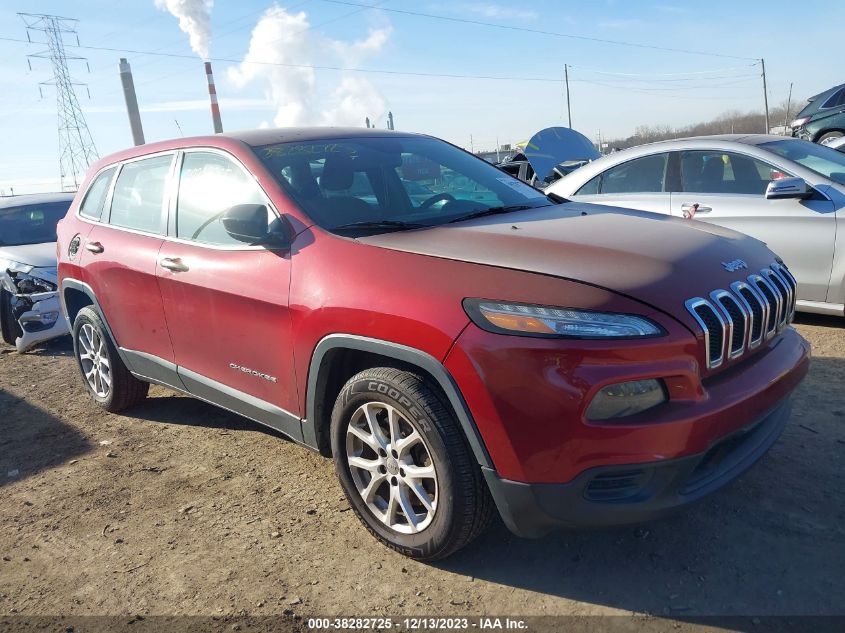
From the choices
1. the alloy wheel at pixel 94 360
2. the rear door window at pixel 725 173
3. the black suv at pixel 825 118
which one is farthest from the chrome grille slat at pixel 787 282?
the black suv at pixel 825 118

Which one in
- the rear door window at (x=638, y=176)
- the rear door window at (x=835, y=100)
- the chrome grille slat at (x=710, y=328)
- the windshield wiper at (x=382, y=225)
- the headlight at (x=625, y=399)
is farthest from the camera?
the rear door window at (x=835, y=100)

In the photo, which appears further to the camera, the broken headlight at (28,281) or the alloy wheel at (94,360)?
the broken headlight at (28,281)

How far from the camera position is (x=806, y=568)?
2.51 m

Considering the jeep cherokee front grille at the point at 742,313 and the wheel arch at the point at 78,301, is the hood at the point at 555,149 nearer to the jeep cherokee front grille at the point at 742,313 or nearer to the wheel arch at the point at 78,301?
the wheel arch at the point at 78,301

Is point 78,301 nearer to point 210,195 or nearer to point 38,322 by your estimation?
point 210,195

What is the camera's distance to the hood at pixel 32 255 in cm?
714

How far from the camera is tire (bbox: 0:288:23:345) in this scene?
7040 millimetres

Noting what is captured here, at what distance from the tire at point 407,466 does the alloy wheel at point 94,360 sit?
8.32 feet

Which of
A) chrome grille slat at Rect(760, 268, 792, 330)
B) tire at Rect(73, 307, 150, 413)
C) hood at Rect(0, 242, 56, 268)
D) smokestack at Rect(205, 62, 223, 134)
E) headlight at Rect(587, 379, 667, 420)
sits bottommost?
tire at Rect(73, 307, 150, 413)

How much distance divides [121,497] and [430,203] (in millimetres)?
2227

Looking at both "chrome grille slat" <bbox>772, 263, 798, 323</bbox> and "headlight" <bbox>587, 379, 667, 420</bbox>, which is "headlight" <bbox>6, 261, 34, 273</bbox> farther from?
"chrome grille slat" <bbox>772, 263, 798, 323</bbox>

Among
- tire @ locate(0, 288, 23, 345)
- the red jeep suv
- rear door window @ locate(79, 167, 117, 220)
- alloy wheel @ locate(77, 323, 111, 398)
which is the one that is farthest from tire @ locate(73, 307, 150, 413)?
tire @ locate(0, 288, 23, 345)


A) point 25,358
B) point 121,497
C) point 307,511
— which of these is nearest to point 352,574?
point 307,511

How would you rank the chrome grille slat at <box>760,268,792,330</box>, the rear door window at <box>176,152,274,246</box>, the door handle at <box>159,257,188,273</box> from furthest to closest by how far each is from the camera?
the door handle at <box>159,257,188,273</box> → the rear door window at <box>176,152,274,246</box> → the chrome grille slat at <box>760,268,792,330</box>
